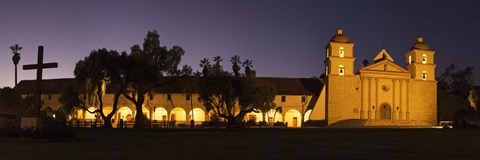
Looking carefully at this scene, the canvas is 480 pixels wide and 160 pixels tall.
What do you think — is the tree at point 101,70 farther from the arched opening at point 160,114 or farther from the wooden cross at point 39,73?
the arched opening at point 160,114

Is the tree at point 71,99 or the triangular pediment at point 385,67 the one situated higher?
the triangular pediment at point 385,67

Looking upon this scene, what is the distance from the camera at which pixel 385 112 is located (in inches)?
2830

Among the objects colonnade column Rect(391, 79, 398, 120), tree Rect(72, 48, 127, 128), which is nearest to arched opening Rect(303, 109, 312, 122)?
colonnade column Rect(391, 79, 398, 120)

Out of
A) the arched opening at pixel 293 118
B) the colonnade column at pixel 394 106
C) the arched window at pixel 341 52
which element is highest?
the arched window at pixel 341 52

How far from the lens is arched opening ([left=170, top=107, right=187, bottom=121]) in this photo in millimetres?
72206

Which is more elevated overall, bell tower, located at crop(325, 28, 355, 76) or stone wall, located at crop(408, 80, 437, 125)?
bell tower, located at crop(325, 28, 355, 76)

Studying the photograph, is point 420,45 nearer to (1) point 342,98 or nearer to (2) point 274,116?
(1) point 342,98

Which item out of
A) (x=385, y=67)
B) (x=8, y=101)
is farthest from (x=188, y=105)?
(x=385, y=67)

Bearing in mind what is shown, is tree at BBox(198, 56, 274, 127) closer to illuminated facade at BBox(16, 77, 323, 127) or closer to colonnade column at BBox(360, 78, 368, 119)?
illuminated facade at BBox(16, 77, 323, 127)

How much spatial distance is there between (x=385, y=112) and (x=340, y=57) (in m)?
9.78

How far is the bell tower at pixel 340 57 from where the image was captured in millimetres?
70188

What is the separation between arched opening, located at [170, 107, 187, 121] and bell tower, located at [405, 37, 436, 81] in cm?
3183

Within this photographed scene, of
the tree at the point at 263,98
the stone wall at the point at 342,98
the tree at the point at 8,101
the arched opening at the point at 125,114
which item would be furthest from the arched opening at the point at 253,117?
the tree at the point at 8,101

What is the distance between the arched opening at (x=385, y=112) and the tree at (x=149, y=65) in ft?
109
